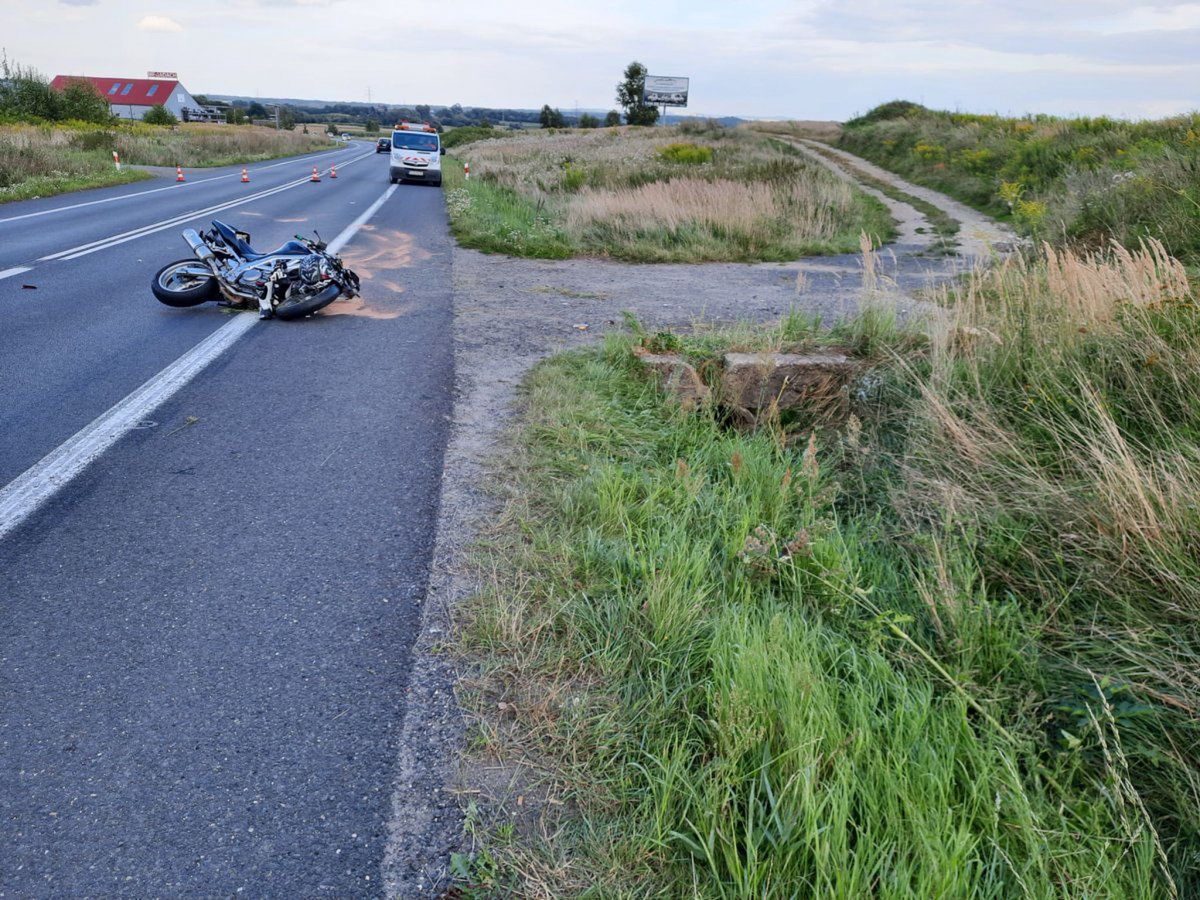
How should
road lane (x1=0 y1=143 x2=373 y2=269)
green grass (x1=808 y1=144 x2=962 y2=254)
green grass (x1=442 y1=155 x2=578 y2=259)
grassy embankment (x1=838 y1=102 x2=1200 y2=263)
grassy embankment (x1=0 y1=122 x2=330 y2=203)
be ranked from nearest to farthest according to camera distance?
grassy embankment (x1=838 y1=102 x2=1200 y2=263) → road lane (x1=0 y1=143 x2=373 y2=269) → green grass (x1=442 y1=155 x2=578 y2=259) → green grass (x1=808 y1=144 x2=962 y2=254) → grassy embankment (x1=0 y1=122 x2=330 y2=203)

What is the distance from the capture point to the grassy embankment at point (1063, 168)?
9680 mm

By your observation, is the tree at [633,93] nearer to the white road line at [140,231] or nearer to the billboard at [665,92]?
the billboard at [665,92]

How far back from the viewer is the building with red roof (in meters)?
95.9

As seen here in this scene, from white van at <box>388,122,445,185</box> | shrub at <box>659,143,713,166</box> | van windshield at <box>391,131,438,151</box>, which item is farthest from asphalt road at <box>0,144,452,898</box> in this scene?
van windshield at <box>391,131,438,151</box>

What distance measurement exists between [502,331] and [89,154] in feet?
85.5

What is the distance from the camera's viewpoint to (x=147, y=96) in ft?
325

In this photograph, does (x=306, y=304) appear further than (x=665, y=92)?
No

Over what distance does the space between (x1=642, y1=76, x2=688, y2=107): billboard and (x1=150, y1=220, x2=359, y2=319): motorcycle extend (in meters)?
77.2

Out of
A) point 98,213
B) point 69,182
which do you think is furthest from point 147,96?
point 98,213

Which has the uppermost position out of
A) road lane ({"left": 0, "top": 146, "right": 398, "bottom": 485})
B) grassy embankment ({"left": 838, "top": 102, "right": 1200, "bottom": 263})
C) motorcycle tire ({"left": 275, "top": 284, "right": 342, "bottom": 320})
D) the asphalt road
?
grassy embankment ({"left": 838, "top": 102, "right": 1200, "bottom": 263})

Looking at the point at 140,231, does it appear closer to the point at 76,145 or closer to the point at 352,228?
the point at 352,228

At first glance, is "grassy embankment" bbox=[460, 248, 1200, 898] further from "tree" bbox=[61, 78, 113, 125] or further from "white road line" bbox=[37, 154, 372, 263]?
"tree" bbox=[61, 78, 113, 125]

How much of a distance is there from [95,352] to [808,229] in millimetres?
12164

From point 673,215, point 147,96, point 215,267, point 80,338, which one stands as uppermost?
point 147,96
